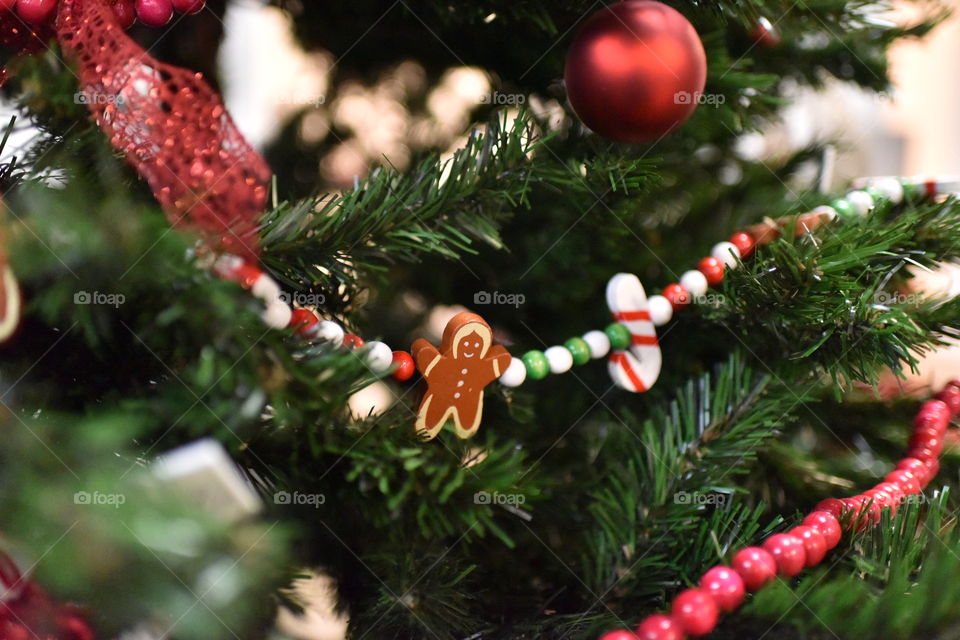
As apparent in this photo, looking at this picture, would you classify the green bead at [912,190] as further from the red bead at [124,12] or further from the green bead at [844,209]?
the red bead at [124,12]

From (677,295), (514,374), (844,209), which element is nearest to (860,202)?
(844,209)

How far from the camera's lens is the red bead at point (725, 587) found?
0.28 m

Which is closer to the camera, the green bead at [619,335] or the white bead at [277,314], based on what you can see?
the white bead at [277,314]

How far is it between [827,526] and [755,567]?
46 mm

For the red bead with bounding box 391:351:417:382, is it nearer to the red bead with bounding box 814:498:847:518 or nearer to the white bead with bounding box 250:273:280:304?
the white bead with bounding box 250:273:280:304

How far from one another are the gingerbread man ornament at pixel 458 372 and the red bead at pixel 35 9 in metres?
0.21

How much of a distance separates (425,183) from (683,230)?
0.24 m

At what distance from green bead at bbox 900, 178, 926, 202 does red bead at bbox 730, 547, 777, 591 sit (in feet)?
0.88

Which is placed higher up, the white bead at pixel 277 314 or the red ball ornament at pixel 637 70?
the red ball ornament at pixel 637 70

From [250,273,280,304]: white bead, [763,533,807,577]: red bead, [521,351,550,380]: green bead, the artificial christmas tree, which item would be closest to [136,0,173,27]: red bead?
the artificial christmas tree

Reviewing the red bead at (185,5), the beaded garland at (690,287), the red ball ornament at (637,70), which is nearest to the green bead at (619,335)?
the beaded garland at (690,287)

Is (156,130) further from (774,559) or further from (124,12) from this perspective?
(774,559)

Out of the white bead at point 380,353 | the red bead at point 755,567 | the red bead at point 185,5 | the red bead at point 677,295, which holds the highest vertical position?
the red bead at point 185,5

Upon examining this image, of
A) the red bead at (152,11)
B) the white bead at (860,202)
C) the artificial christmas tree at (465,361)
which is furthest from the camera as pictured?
the white bead at (860,202)
